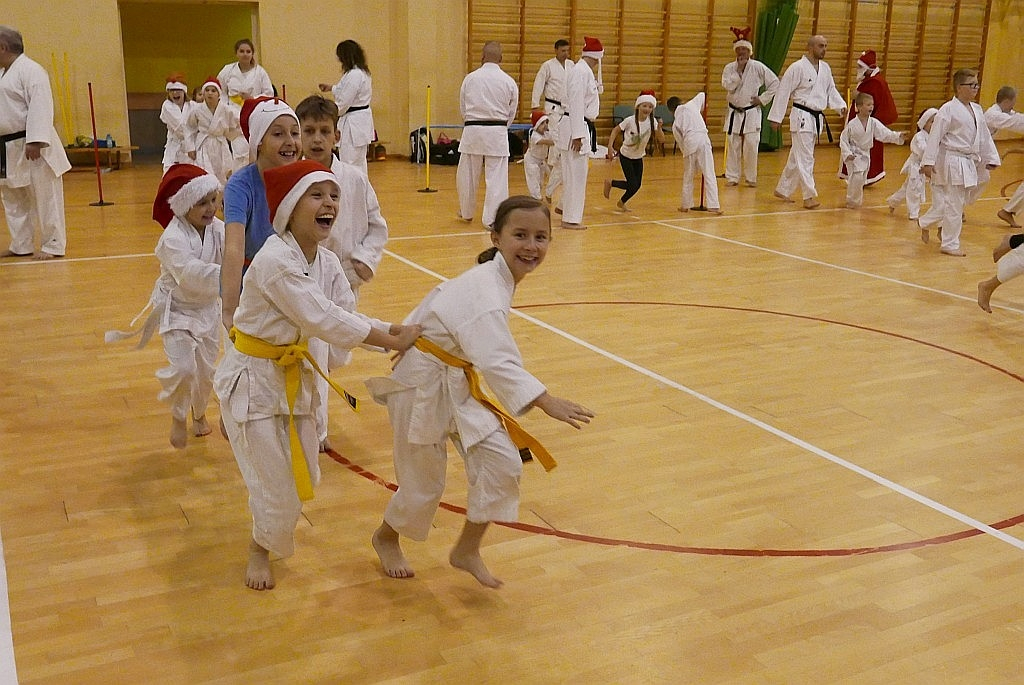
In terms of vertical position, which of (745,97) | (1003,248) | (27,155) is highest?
(745,97)

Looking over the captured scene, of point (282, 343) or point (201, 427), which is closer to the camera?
point (282, 343)

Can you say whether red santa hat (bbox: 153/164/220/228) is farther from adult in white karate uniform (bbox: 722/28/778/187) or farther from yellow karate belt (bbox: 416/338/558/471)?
adult in white karate uniform (bbox: 722/28/778/187)

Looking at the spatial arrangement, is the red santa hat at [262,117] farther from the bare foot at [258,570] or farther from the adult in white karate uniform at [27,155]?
the adult in white karate uniform at [27,155]

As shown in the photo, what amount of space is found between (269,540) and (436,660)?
0.67 metres

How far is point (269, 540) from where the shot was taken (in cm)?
302

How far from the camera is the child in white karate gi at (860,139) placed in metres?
11.2

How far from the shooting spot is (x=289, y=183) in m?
2.92

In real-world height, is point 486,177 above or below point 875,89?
below

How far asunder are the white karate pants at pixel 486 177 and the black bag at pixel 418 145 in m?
5.25

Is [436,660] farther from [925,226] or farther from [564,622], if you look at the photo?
[925,226]

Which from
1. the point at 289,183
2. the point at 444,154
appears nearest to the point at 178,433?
the point at 289,183

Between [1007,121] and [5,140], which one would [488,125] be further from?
[1007,121]

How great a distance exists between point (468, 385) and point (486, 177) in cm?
722

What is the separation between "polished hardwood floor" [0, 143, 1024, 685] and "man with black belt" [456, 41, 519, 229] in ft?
10.4
